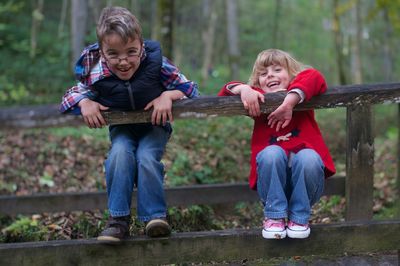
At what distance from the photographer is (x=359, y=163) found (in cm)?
411

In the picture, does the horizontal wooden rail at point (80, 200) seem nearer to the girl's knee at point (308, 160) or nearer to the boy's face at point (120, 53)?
the girl's knee at point (308, 160)

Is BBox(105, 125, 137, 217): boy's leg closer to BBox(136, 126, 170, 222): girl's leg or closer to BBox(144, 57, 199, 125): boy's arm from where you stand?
BBox(136, 126, 170, 222): girl's leg

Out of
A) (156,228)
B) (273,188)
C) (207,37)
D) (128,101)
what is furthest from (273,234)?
(207,37)

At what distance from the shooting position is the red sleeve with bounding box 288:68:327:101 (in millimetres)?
3275

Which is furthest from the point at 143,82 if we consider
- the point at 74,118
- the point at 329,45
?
the point at 329,45

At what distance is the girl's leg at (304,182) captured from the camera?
316 centimetres

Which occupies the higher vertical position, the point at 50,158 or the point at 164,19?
the point at 164,19

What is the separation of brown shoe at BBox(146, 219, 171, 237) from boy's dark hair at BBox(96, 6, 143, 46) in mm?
1121

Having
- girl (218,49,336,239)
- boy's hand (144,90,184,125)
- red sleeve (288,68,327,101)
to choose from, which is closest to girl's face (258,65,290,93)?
girl (218,49,336,239)

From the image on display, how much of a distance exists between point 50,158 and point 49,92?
633cm

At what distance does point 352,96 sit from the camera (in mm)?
3643

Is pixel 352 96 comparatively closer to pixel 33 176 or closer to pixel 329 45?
pixel 33 176

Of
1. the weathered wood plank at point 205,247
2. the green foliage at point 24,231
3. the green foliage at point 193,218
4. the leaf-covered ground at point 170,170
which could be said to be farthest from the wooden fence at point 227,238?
the green foliage at point 24,231

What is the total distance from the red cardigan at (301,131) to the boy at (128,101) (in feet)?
1.83
